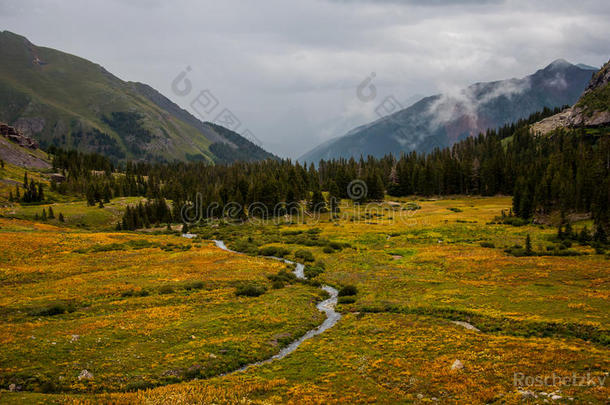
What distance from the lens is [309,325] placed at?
34312 millimetres

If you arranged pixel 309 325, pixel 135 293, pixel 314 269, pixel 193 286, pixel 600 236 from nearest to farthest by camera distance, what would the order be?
pixel 309 325 < pixel 135 293 < pixel 193 286 < pixel 314 269 < pixel 600 236

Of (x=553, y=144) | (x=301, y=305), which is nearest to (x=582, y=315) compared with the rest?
(x=301, y=305)

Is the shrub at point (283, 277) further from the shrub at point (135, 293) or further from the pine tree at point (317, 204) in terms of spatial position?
the pine tree at point (317, 204)

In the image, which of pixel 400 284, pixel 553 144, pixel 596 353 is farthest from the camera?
pixel 553 144

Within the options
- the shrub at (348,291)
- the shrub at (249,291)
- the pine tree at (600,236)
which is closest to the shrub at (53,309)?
the shrub at (249,291)

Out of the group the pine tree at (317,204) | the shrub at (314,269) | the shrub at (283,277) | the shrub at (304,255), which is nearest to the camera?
the shrub at (283,277)

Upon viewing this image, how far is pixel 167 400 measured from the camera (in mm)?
19703

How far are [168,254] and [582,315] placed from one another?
65676 millimetres

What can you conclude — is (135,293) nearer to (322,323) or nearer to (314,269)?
(322,323)

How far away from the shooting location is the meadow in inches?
846

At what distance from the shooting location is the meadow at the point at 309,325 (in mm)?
21500

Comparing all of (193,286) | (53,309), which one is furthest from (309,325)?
(53,309)

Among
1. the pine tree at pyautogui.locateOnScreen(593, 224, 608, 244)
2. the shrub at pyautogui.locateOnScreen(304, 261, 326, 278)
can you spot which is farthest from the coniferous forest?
the shrub at pyautogui.locateOnScreen(304, 261, 326, 278)

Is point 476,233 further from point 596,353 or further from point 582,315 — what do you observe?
point 596,353
